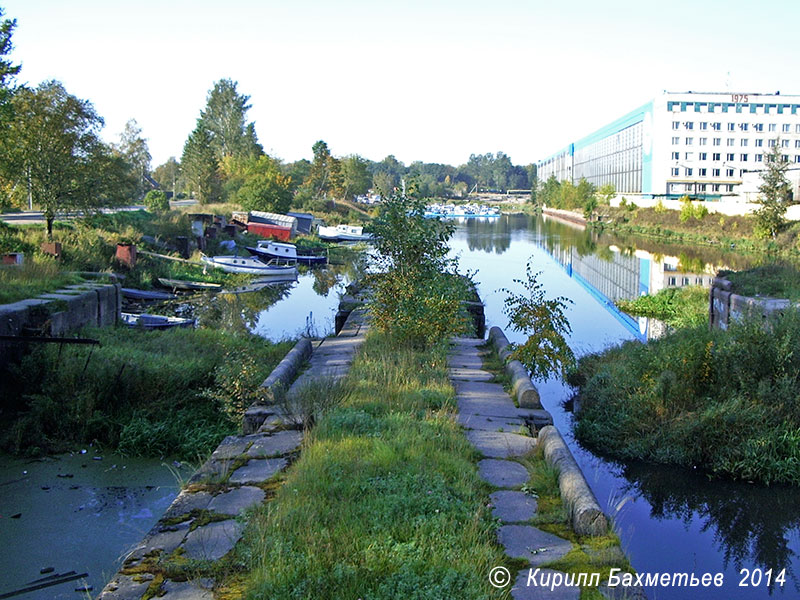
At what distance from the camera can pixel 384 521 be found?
5117 mm

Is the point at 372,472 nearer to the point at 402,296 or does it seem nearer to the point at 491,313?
the point at 402,296

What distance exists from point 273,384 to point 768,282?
13817 mm

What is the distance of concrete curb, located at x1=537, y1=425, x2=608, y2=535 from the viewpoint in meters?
5.32

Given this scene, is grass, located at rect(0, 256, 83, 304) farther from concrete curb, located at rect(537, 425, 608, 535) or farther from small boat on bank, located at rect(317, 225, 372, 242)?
small boat on bank, located at rect(317, 225, 372, 242)

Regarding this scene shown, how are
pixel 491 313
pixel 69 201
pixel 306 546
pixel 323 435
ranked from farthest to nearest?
pixel 69 201, pixel 491 313, pixel 323 435, pixel 306 546

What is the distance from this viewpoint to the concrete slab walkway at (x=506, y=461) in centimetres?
503

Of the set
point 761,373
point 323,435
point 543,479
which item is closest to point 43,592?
point 323,435

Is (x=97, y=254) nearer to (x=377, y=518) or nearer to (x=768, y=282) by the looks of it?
(x=768, y=282)

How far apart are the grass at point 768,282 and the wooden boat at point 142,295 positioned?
61.5ft

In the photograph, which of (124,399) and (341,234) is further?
(341,234)

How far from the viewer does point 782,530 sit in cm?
838

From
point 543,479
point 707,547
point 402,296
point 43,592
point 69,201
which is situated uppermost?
point 69,201

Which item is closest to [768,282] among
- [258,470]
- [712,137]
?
[258,470]

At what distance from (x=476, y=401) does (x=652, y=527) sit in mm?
2500
